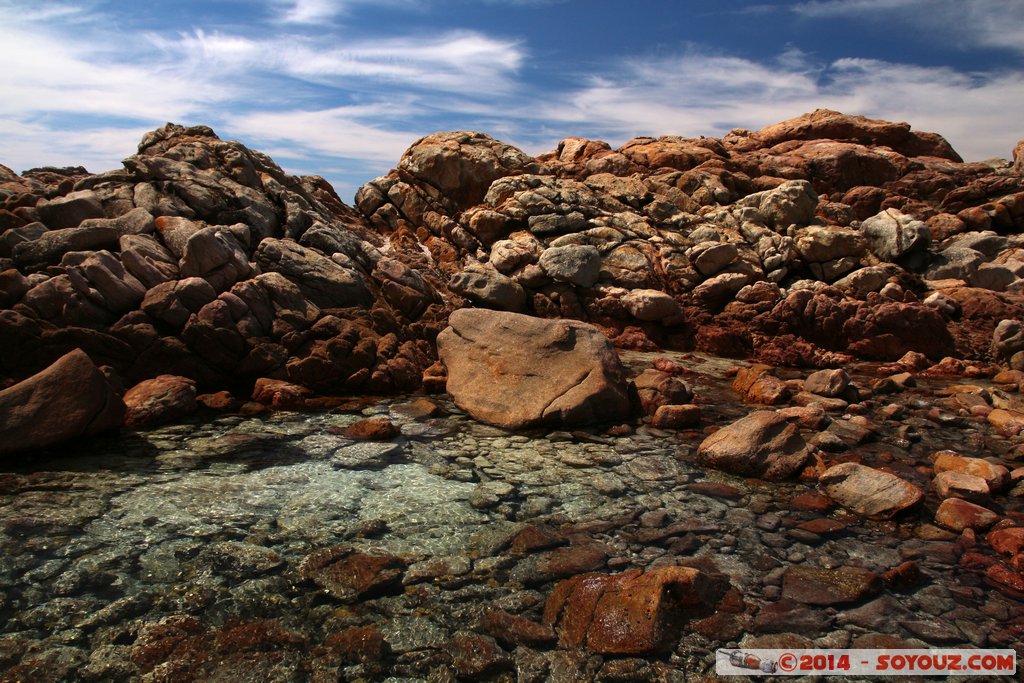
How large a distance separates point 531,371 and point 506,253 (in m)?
11.2

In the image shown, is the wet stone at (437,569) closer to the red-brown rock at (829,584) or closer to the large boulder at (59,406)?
the red-brown rock at (829,584)

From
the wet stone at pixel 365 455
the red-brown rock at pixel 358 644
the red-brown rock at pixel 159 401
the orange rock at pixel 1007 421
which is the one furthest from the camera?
the orange rock at pixel 1007 421

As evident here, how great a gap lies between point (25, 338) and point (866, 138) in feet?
137

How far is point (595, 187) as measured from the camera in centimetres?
2970

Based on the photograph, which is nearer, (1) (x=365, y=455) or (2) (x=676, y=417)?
(1) (x=365, y=455)

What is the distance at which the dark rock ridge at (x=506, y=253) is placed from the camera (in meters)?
14.3

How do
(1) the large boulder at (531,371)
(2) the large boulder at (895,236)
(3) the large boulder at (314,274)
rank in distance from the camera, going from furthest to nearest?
1. (2) the large boulder at (895,236)
2. (3) the large boulder at (314,274)
3. (1) the large boulder at (531,371)

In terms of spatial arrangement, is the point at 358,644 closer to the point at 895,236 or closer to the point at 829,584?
the point at 829,584

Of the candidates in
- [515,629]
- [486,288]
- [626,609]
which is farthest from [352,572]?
[486,288]

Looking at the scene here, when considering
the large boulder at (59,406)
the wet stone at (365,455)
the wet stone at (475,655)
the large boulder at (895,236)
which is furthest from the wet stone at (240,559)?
the large boulder at (895,236)

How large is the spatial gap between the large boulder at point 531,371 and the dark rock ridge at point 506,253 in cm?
156

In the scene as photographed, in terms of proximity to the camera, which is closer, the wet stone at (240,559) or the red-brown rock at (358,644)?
the red-brown rock at (358,644)

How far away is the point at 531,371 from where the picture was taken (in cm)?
1420

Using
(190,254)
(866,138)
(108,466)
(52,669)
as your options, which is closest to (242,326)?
(190,254)
